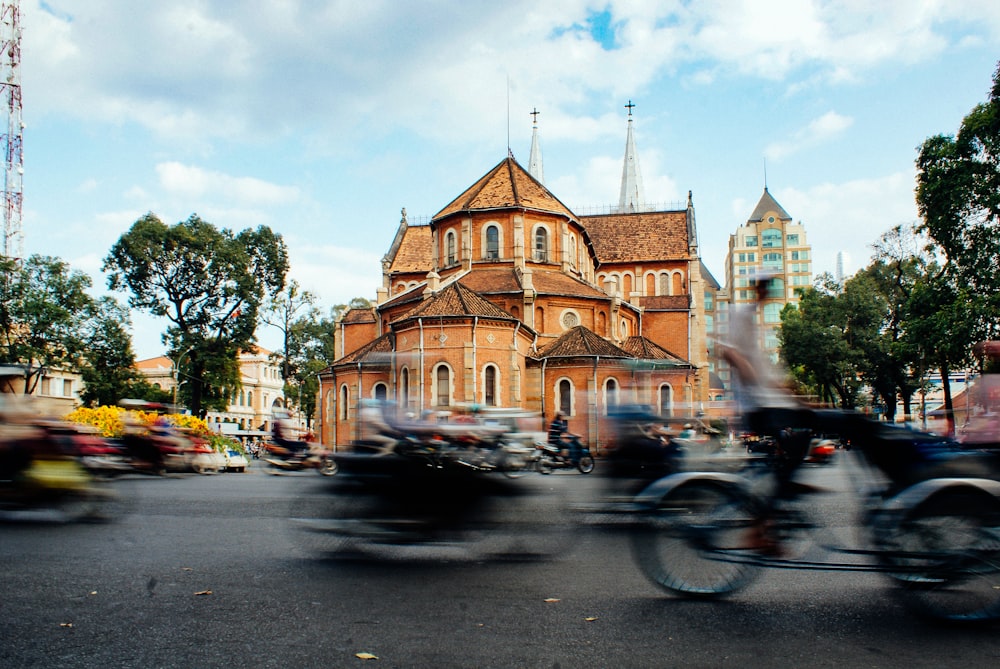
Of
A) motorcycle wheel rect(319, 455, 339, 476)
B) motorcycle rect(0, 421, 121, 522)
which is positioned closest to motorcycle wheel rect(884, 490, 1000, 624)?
motorcycle wheel rect(319, 455, 339, 476)

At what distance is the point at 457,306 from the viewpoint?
33.3 meters

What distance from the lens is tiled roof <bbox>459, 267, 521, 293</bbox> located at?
38125 millimetres

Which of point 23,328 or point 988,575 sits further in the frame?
point 23,328

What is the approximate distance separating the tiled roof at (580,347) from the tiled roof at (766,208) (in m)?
99.3

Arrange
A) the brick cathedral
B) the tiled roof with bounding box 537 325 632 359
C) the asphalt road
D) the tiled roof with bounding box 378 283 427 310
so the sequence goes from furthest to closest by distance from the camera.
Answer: the tiled roof with bounding box 378 283 427 310
the tiled roof with bounding box 537 325 632 359
the brick cathedral
the asphalt road

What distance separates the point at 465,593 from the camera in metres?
6.13

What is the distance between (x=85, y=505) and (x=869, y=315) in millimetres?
45925

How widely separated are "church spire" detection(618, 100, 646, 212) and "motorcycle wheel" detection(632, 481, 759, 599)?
6883 centimetres

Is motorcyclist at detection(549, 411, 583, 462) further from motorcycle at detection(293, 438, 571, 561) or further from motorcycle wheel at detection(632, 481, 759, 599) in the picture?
motorcycle wheel at detection(632, 481, 759, 599)

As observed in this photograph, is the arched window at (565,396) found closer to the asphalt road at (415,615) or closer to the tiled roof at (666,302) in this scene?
the tiled roof at (666,302)

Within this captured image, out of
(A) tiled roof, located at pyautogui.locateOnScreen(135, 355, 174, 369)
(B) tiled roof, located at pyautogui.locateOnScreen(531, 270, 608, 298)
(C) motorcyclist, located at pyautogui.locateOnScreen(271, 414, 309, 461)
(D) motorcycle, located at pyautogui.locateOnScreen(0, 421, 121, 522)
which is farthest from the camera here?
(A) tiled roof, located at pyautogui.locateOnScreen(135, 355, 174, 369)

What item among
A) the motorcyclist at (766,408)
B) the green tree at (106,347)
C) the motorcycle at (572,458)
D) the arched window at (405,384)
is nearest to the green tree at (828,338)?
the arched window at (405,384)

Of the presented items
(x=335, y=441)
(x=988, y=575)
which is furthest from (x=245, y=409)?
(x=988, y=575)

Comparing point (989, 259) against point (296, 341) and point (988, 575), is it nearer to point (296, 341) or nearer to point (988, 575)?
point (988, 575)
